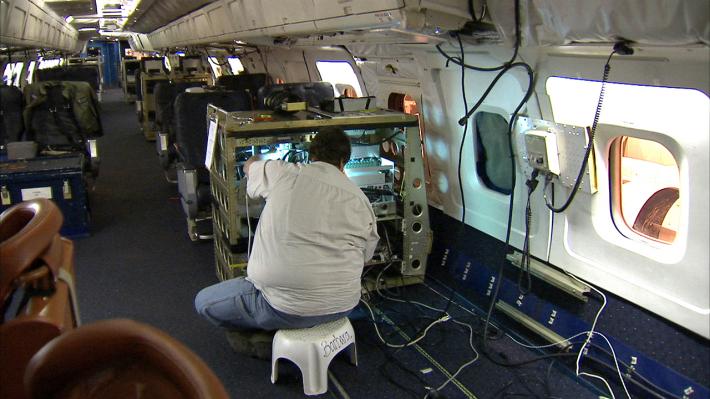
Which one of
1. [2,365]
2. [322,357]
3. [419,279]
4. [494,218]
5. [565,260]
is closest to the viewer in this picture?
[2,365]

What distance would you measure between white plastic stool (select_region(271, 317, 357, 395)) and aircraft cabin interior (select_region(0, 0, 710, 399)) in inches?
0.5

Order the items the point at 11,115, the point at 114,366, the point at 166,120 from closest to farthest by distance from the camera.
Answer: the point at 114,366 < the point at 11,115 < the point at 166,120

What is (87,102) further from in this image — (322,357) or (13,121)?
(322,357)

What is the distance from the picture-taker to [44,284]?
4.83 ft

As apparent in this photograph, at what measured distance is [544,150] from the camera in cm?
361

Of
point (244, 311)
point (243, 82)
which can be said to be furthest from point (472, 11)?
point (243, 82)

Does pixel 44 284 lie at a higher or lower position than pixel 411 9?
lower

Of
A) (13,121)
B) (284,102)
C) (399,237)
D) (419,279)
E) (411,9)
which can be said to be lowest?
(419,279)

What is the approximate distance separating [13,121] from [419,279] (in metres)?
5.87

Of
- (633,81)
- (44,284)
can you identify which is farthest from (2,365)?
(633,81)

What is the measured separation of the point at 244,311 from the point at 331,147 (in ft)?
3.83

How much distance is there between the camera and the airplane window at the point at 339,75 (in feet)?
23.3

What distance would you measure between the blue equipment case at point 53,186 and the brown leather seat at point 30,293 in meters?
4.95

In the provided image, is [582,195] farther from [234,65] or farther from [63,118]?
[234,65]
